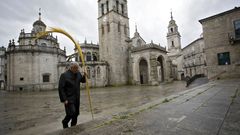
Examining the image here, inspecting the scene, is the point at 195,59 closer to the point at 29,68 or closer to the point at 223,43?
the point at 223,43

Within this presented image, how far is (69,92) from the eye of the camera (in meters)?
2.97

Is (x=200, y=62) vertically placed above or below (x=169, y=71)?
above

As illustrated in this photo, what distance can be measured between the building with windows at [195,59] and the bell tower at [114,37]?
2759cm

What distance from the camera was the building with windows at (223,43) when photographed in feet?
49.0

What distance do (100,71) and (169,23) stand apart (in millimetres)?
39554

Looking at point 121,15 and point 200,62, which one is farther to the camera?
point 200,62

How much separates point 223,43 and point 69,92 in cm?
1921

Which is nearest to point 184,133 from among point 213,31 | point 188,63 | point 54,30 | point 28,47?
point 54,30

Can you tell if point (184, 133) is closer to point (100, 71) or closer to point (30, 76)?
point (100, 71)

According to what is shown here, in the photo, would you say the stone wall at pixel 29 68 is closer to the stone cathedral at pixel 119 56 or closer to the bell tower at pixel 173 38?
the stone cathedral at pixel 119 56

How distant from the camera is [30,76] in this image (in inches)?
971

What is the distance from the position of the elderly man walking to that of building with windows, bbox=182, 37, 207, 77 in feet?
150

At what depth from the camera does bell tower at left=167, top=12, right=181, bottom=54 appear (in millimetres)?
50656

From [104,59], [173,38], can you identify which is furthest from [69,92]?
[173,38]
